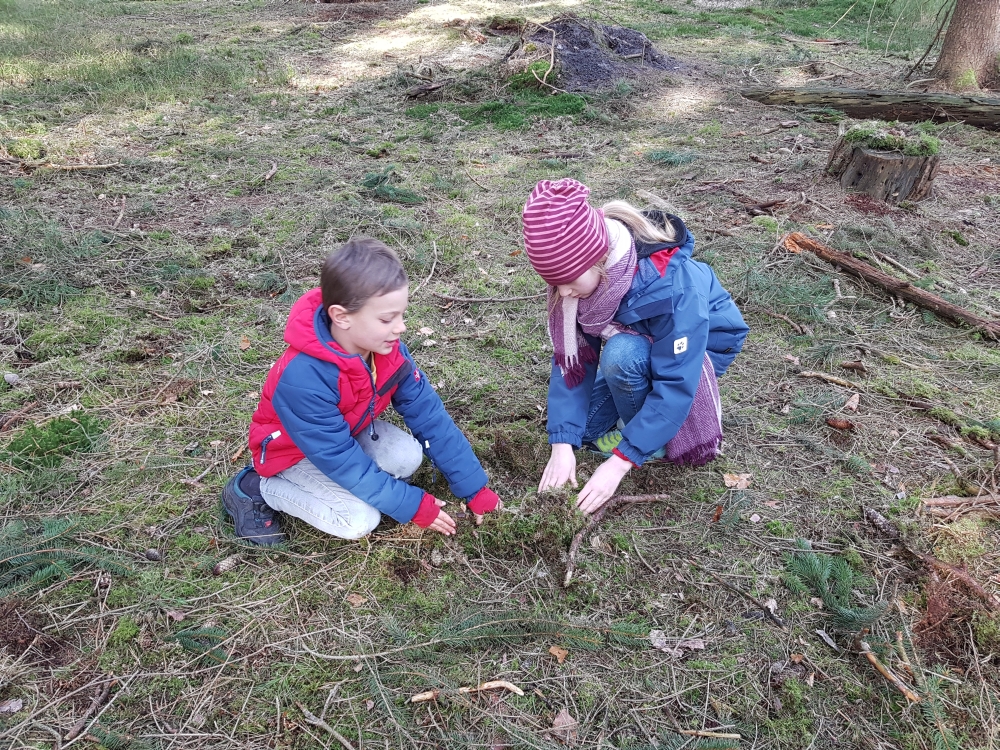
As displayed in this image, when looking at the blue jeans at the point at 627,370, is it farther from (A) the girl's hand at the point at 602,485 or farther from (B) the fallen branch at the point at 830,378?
(B) the fallen branch at the point at 830,378

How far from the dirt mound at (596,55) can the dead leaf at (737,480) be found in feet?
22.5

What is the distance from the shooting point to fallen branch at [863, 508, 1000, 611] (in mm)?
2217

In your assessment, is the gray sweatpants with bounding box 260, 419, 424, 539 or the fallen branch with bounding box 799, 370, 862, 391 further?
the fallen branch with bounding box 799, 370, 862, 391

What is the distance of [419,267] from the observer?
4.60m

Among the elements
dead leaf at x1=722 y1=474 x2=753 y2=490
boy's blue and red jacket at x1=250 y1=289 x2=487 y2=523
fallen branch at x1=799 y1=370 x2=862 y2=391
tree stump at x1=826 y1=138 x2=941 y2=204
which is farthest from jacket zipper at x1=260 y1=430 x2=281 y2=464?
tree stump at x1=826 y1=138 x2=941 y2=204

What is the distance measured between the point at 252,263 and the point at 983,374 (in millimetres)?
4744

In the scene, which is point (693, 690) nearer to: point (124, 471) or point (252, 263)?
point (124, 471)

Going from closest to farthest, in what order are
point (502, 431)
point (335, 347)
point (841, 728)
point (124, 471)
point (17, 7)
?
1. point (841, 728)
2. point (335, 347)
3. point (124, 471)
4. point (502, 431)
5. point (17, 7)

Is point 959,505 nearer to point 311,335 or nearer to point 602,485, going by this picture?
point 602,485

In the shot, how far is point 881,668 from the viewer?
205cm

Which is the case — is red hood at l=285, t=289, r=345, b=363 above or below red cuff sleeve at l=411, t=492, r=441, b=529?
above

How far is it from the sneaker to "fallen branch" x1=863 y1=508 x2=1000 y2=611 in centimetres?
246

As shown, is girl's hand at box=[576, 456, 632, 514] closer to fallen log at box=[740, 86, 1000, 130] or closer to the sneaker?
the sneaker

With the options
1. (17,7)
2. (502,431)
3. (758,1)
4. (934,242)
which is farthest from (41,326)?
(758,1)
